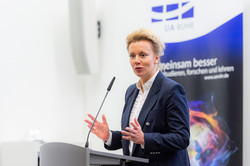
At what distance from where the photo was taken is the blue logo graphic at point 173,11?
419 centimetres

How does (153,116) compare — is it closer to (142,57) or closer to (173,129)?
(173,129)

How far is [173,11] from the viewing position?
4.27m

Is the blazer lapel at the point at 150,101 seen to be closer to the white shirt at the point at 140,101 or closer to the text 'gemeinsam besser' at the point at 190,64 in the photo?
the white shirt at the point at 140,101

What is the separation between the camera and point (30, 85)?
4.88 meters

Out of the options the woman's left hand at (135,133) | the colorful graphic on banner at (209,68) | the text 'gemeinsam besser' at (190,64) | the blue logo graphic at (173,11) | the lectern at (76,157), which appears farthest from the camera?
the blue logo graphic at (173,11)

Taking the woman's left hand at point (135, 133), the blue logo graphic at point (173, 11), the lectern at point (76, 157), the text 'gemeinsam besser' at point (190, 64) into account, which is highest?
the blue logo graphic at point (173, 11)

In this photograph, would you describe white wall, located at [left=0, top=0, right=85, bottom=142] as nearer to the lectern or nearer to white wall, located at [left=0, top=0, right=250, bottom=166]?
white wall, located at [left=0, top=0, right=250, bottom=166]

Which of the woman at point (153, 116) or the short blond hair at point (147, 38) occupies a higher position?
the short blond hair at point (147, 38)

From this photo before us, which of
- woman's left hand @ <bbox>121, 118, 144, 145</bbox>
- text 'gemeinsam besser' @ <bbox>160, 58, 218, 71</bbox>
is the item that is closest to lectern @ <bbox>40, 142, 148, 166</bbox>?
Result: woman's left hand @ <bbox>121, 118, 144, 145</bbox>

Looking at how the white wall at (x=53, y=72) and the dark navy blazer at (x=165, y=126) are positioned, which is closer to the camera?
the dark navy blazer at (x=165, y=126)

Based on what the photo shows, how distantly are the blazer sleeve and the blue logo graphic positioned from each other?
227cm

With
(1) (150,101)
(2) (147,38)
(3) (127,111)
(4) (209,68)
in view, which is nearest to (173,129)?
(1) (150,101)

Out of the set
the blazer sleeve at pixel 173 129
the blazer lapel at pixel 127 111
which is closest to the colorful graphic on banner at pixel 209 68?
the blazer lapel at pixel 127 111

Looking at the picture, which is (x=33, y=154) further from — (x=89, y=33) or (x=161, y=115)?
(x=161, y=115)
